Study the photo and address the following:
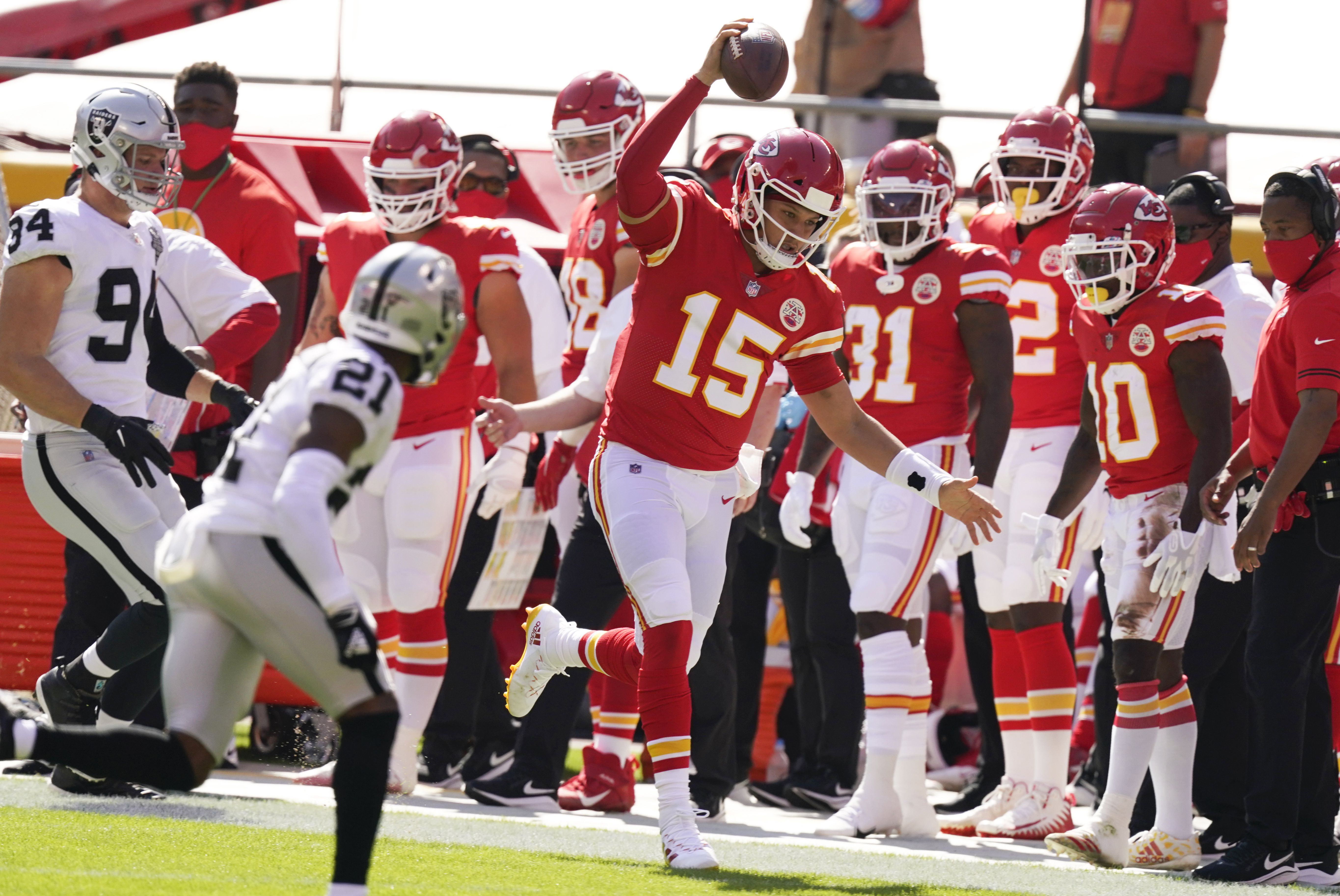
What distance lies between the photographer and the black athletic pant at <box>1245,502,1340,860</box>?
5.13 metres

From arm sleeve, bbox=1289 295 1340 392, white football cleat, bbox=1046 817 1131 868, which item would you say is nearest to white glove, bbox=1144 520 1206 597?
arm sleeve, bbox=1289 295 1340 392

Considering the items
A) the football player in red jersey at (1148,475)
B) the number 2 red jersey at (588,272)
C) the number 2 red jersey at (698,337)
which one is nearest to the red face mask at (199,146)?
the number 2 red jersey at (588,272)

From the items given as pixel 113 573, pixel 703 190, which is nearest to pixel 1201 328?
pixel 703 190

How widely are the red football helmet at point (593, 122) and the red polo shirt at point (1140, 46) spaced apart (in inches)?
105

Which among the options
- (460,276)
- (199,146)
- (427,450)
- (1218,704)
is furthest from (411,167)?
(1218,704)

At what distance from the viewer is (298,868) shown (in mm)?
4387

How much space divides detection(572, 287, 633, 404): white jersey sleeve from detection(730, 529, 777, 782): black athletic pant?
4.66 feet

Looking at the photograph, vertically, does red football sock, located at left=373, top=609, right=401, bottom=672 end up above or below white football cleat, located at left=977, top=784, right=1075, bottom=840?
above

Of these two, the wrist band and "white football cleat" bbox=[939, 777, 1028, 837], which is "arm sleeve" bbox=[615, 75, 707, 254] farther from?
"white football cleat" bbox=[939, 777, 1028, 837]

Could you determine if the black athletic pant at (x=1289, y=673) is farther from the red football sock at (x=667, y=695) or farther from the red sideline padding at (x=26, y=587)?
the red sideline padding at (x=26, y=587)

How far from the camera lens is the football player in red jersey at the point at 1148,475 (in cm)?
538

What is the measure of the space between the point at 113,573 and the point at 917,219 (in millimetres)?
2908

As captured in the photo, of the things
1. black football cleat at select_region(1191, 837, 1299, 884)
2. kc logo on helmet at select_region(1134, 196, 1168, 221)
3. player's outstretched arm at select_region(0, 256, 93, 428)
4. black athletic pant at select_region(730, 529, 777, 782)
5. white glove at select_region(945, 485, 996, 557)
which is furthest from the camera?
black athletic pant at select_region(730, 529, 777, 782)

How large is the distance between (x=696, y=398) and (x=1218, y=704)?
233 cm
